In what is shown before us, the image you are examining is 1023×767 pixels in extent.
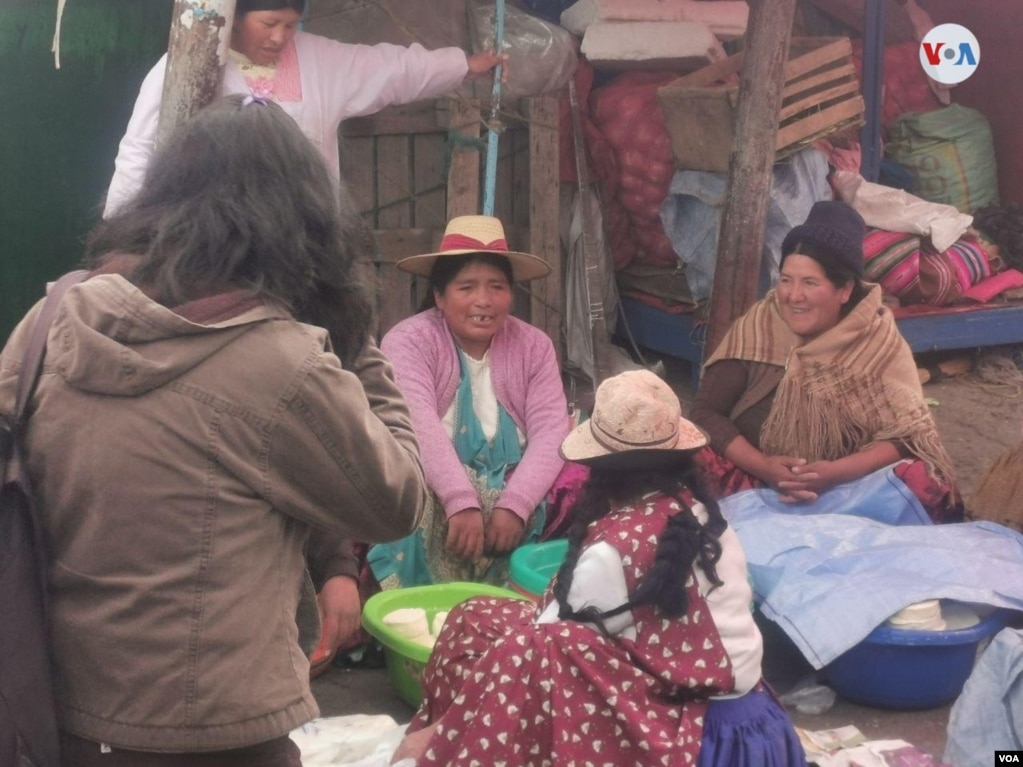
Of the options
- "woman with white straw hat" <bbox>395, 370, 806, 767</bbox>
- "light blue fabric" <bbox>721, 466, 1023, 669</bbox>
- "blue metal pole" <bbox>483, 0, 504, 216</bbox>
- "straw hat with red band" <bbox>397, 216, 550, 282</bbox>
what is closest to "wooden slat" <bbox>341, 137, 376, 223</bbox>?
"blue metal pole" <bbox>483, 0, 504, 216</bbox>

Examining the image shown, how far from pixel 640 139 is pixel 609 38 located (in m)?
0.52

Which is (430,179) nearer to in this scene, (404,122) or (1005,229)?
(404,122)

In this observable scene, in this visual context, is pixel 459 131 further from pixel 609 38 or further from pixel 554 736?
pixel 554 736

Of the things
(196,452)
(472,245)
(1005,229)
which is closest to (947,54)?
(1005,229)

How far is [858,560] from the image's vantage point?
3.58 m

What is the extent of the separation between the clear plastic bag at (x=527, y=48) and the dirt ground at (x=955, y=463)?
181cm

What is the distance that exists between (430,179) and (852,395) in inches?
97.6

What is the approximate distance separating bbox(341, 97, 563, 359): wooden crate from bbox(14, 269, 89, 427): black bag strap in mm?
3884

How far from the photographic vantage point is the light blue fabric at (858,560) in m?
3.38

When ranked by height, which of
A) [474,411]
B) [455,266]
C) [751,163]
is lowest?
[474,411]

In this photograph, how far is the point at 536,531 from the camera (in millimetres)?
4023

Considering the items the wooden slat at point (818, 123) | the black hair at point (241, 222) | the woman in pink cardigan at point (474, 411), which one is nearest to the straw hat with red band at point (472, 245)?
the woman in pink cardigan at point (474, 411)

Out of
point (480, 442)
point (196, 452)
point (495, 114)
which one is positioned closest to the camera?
point (196, 452)

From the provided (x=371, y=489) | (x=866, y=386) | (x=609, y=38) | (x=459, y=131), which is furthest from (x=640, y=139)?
(x=371, y=489)
